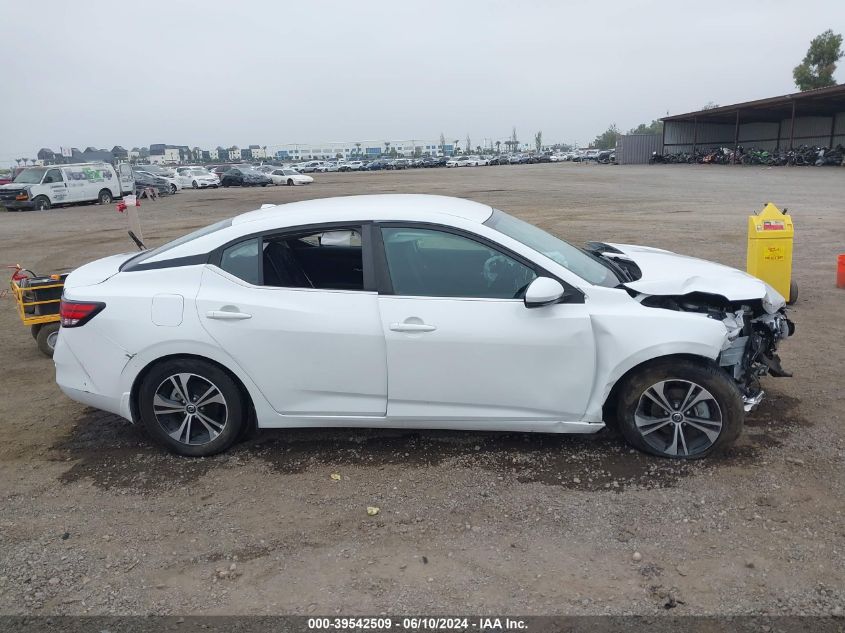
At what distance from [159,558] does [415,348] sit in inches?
69.0

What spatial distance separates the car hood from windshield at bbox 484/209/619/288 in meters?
0.20

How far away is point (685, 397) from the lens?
12.9ft

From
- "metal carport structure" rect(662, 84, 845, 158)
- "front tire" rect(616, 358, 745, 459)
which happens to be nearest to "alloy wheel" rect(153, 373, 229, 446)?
"front tire" rect(616, 358, 745, 459)

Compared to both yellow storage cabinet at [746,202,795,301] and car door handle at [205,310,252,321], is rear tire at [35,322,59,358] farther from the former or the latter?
yellow storage cabinet at [746,202,795,301]

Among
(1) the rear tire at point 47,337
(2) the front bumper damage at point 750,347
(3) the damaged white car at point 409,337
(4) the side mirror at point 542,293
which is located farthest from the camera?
(1) the rear tire at point 47,337

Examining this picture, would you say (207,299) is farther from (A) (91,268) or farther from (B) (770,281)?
(B) (770,281)

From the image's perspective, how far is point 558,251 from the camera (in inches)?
174

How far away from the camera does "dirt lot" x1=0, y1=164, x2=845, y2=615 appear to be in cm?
296

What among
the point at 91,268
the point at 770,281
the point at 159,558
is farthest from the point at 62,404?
the point at 770,281

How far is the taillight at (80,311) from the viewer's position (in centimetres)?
413

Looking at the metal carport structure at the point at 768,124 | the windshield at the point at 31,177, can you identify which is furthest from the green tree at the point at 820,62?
the windshield at the point at 31,177

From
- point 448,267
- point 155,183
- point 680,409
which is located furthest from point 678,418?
point 155,183

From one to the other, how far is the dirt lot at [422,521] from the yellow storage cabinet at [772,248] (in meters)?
2.27

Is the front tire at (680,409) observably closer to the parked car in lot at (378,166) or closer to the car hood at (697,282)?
the car hood at (697,282)
